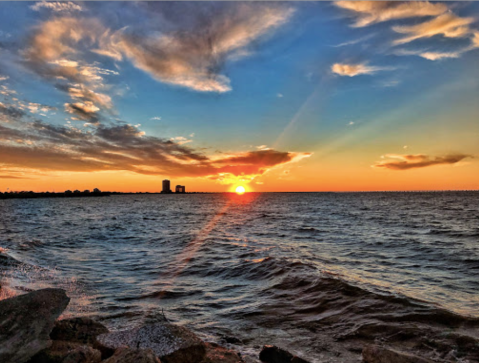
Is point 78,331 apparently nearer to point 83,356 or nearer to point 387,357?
point 83,356

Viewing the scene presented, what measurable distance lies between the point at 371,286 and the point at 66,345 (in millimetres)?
9824

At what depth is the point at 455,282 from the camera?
12062 mm

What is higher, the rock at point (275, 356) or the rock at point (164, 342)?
the rock at point (164, 342)

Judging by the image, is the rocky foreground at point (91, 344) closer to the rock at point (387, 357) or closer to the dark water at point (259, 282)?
the rock at point (387, 357)

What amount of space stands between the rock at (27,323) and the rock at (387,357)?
5.62 meters

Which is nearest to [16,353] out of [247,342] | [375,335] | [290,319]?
[247,342]

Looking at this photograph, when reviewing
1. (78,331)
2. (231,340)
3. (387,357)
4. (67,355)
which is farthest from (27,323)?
(387,357)

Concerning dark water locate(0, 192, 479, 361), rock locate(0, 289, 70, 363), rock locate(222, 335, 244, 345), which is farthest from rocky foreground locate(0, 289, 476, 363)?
dark water locate(0, 192, 479, 361)

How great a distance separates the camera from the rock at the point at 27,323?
505 cm

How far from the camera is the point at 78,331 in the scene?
6.17 m

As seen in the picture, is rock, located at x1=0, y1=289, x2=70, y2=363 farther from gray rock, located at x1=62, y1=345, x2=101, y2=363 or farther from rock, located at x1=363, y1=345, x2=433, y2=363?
rock, located at x1=363, y1=345, x2=433, y2=363

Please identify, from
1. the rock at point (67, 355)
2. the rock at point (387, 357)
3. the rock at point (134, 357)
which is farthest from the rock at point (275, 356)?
the rock at point (67, 355)

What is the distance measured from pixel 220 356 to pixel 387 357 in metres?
2.92

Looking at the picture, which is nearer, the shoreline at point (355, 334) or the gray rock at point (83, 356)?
the gray rock at point (83, 356)
